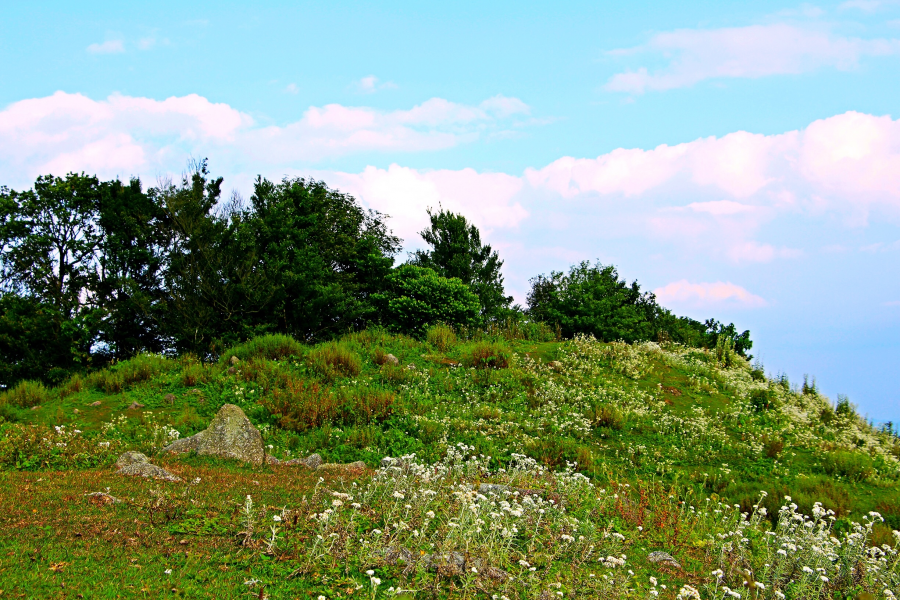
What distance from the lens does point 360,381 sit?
14.6 meters

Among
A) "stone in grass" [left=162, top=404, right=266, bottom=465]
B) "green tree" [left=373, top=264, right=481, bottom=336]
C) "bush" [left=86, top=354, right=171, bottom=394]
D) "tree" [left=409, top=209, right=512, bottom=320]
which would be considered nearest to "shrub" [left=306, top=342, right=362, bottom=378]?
"bush" [left=86, top=354, right=171, bottom=394]

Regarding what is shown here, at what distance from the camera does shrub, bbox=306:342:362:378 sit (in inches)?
591

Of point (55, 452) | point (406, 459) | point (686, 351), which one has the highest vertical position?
point (686, 351)

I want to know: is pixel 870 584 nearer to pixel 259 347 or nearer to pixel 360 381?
pixel 360 381

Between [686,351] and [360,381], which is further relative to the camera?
[686,351]

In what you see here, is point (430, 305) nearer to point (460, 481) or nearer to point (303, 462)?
point (303, 462)

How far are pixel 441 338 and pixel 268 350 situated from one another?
535 cm

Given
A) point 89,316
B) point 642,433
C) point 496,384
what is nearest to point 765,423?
point 642,433

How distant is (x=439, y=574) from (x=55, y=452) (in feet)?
22.9

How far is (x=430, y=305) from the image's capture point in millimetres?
24172

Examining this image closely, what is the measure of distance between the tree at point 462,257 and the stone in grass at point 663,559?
26.2m

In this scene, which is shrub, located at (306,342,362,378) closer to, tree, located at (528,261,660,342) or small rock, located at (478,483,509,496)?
small rock, located at (478,483,509,496)

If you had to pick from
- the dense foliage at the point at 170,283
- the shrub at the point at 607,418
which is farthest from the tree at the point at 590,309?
the shrub at the point at 607,418

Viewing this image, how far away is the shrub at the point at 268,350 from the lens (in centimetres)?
1666
